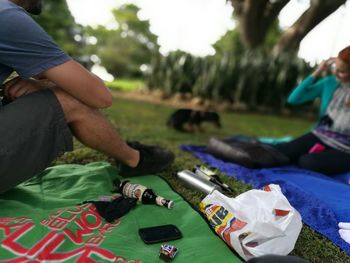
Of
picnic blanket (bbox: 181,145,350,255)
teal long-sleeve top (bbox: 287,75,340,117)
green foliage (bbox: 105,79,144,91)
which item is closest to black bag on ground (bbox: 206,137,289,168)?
picnic blanket (bbox: 181,145,350,255)

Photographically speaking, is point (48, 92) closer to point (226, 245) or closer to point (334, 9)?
point (226, 245)

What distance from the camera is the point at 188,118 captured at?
4711 mm

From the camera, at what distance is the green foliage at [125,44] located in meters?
24.8

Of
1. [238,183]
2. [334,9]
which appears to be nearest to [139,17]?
[334,9]

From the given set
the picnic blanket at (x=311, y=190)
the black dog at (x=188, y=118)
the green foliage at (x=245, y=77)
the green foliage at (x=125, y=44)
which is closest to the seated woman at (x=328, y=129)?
the picnic blanket at (x=311, y=190)

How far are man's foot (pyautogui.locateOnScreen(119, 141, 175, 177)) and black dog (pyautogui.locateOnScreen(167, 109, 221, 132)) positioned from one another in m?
1.82

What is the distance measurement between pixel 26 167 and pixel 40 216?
27cm

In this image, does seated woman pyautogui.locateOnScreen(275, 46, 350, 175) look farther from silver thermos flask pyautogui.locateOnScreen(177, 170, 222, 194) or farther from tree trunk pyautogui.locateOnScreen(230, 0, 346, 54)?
tree trunk pyautogui.locateOnScreen(230, 0, 346, 54)

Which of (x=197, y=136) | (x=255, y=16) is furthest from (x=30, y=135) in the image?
(x=255, y=16)

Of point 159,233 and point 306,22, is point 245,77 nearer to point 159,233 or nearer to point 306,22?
point 306,22

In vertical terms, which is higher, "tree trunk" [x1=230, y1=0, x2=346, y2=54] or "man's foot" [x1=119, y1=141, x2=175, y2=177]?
"tree trunk" [x1=230, y1=0, x2=346, y2=54]

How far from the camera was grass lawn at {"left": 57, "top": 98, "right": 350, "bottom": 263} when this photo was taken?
6.28 feet

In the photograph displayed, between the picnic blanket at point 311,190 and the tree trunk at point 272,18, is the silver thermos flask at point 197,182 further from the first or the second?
the tree trunk at point 272,18

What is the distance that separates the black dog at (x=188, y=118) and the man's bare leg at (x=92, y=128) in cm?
219
